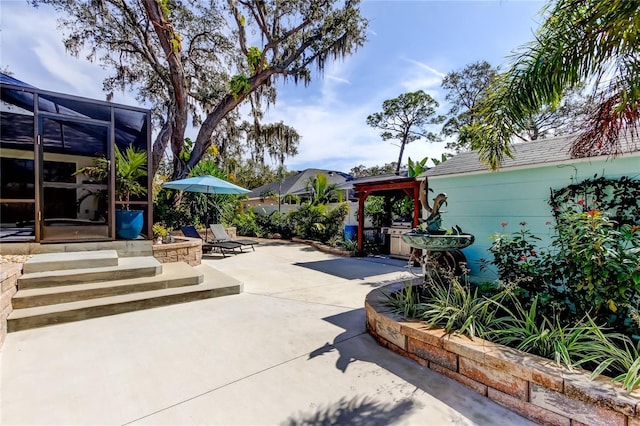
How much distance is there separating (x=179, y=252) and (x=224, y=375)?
4.63 metres

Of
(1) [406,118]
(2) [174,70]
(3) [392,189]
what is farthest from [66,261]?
(1) [406,118]

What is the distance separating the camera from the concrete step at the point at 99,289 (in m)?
3.93

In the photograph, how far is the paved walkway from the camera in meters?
2.21

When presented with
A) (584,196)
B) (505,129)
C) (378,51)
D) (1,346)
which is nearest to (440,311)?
(505,129)

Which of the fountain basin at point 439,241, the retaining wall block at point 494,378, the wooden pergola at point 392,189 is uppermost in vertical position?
the wooden pergola at point 392,189

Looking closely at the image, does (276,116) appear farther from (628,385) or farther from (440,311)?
(628,385)

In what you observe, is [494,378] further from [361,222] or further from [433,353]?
[361,222]

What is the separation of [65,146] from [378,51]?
10373 mm

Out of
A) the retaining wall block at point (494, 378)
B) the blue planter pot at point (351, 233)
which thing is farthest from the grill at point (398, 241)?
the retaining wall block at point (494, 378)

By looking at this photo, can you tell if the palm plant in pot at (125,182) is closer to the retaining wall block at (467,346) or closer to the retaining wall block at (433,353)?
the retaining wall block at (433,353)

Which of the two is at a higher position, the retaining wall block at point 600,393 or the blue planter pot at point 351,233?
the blue planter pot at point 351,233

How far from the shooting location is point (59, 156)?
9.05 metres

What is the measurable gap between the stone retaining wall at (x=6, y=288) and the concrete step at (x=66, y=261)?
0.17 meters

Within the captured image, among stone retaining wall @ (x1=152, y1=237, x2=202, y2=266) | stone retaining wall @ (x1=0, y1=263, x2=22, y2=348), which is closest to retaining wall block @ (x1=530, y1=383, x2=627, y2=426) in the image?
stone retaining wall @ (x1=0, y1=263, x2=22, y2=348)
